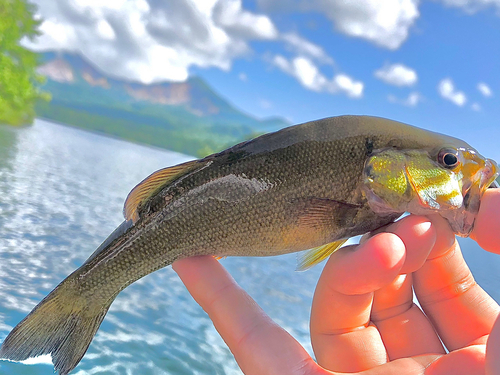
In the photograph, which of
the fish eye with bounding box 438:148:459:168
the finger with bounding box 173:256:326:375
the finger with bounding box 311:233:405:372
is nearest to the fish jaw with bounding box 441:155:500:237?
the fish eye with bounding box 438:148:459:168

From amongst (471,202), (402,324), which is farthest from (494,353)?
(402,324)

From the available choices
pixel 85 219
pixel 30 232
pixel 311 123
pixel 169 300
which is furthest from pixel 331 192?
pixel 85 219

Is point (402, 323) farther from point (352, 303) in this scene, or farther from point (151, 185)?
point (151, 185)

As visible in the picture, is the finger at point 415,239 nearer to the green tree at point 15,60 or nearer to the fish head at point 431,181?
the fish head at point 431,181

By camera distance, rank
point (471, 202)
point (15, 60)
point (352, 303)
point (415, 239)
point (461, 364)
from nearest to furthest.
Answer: point (461, 364)
point (415, 239)
point (471, 202)
point (352, 303)
point (15, 60)

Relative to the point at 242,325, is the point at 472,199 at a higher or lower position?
higher

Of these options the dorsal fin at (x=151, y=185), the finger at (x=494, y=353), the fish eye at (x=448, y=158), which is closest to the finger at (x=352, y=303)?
the finger at (x=494, y=353)
